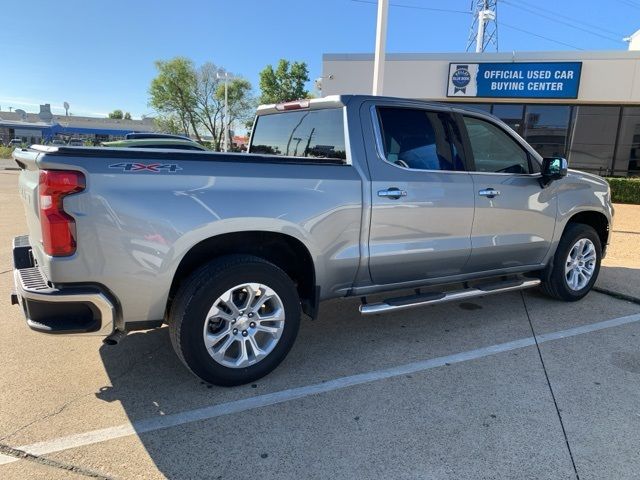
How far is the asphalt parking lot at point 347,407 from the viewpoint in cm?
251

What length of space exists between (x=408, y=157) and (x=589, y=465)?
2331mm

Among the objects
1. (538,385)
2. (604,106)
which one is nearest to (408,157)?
(538,385)

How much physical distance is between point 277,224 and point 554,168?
9.02ft

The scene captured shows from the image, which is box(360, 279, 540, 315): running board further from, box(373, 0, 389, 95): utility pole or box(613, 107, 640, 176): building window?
box(613, 107, 640, 176): building window

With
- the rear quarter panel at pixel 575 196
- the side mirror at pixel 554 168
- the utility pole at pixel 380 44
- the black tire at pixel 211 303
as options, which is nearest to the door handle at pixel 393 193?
the black tire at pixel 211 303

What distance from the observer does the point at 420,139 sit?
3.95 m

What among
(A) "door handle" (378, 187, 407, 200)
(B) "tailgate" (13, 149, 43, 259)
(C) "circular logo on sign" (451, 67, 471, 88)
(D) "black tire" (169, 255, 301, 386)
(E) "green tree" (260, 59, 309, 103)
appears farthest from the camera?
(E) "green tree" (260, 59, 309, 103)

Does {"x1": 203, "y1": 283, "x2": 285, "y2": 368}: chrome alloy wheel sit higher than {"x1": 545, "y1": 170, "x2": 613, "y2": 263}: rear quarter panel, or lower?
lower

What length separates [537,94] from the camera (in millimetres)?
14516

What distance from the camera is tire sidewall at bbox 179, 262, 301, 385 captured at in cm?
295

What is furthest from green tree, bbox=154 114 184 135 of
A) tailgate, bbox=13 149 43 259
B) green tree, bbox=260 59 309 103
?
tailgate, bbox=13 149 43 259

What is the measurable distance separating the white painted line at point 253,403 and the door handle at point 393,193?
4.11ft

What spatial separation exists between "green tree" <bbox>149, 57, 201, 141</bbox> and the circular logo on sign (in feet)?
120

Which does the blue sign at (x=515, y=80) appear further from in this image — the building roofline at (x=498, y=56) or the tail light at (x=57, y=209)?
the tail light at (x=57, y=209)
